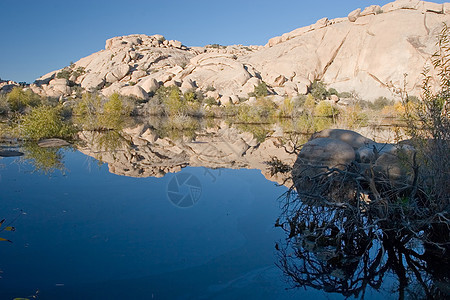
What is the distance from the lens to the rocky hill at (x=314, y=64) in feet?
138

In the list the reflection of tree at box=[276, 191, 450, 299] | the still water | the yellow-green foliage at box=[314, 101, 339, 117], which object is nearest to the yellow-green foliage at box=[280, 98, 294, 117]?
the yellow-green foliage at box=[314, 101, 339, 117]

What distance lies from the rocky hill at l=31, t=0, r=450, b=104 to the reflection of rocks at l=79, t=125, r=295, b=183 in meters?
26.9

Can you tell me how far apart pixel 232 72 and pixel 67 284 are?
48181mm

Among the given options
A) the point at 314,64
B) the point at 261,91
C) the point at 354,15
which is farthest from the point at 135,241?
the point at 354,15

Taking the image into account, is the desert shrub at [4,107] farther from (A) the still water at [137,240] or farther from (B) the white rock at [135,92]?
(A) the still water at [137,240]

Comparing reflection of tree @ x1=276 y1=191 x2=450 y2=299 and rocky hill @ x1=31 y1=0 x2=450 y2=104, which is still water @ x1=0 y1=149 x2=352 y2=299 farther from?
rocky hill @ x1=31 y1=0 x2=450 y2=104

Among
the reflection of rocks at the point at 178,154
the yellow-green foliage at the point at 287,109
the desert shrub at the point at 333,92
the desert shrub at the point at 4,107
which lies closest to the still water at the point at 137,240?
the reflection of rocks at the point at 178,154

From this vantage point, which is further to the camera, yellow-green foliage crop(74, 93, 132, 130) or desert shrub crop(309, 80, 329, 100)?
desert shrub crop(309, 80, 329, 100)

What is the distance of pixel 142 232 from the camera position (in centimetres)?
536

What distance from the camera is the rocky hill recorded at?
42.1 metres

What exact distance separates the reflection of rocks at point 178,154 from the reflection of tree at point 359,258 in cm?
434

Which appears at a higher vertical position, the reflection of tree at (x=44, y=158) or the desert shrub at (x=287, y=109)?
the desert shrub at (x=287, y=109)

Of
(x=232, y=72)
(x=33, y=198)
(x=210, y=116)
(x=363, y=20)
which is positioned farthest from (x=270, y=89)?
(x=33, y=198)

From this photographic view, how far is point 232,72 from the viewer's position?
50.0 m
